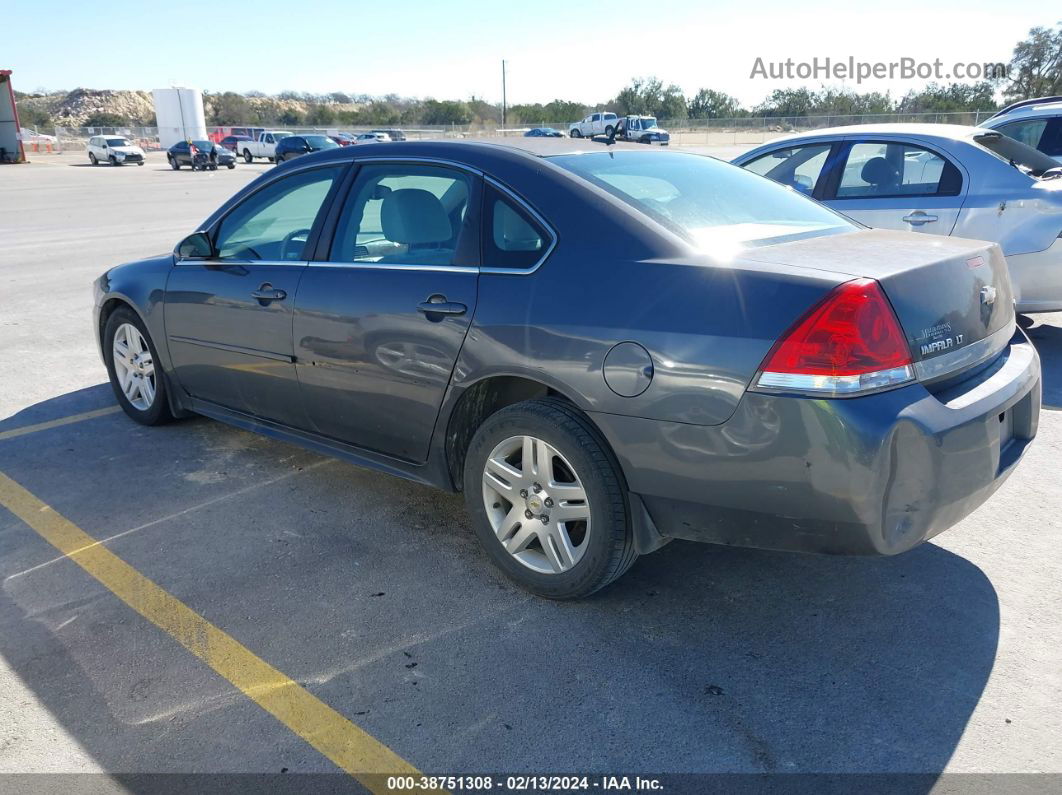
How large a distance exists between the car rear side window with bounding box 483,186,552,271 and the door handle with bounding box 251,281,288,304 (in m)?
1.18

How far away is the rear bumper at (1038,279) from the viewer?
609 cm

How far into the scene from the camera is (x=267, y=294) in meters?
4.12

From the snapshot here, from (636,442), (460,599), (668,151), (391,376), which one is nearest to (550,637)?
(460,599)

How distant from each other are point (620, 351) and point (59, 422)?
4136 mm

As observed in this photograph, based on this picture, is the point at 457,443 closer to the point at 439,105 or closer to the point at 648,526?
the point at 648,526

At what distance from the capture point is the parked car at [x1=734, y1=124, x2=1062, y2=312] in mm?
6109

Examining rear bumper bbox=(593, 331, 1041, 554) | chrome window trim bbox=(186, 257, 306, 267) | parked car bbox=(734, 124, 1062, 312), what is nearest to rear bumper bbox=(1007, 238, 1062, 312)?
parked car bbox=(734, 124, 1062, 312)

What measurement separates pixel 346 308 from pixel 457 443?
78cm

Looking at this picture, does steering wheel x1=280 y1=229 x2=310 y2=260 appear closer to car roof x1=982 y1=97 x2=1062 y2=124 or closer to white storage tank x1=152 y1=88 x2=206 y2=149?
car roof x1=982 y1=97 x2=1062 y2=124

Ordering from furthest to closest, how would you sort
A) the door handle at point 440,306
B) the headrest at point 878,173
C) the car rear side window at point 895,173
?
the headrest at point 878,173
the car rear side window at point 895,173
the door handle at point 440,306

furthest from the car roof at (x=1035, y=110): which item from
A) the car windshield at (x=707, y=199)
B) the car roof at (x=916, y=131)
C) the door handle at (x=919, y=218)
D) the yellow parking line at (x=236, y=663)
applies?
the yellow parking line at (x=236, y=663)

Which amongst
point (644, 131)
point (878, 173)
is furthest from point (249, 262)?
point (644, 131)

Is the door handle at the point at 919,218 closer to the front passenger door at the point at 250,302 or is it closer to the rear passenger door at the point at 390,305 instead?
the rear passenger door at the point at 390,305

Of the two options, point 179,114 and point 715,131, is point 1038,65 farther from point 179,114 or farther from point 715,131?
point 179,114
